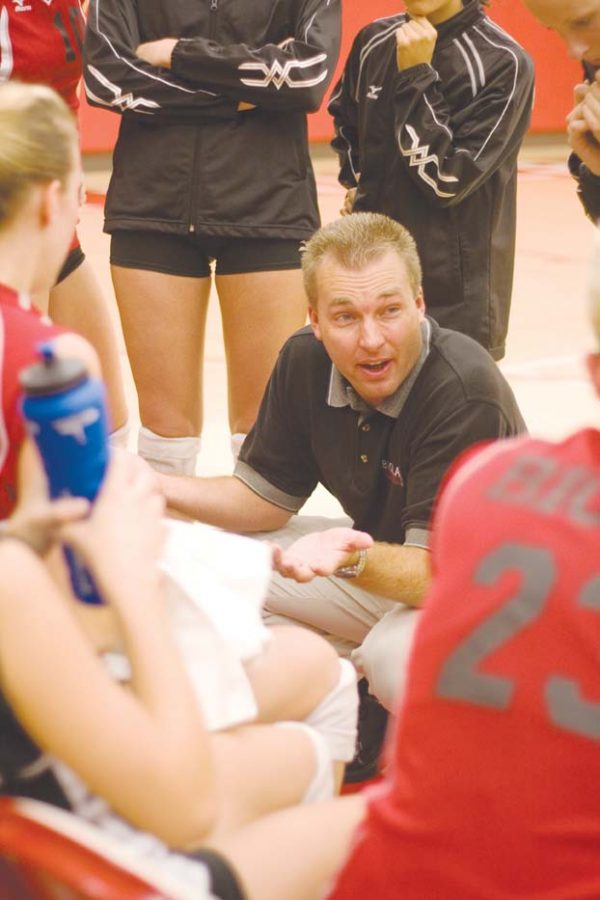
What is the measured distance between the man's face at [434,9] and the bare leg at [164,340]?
0.91 m

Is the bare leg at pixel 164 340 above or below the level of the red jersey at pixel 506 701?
below

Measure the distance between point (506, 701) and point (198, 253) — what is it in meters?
2.54

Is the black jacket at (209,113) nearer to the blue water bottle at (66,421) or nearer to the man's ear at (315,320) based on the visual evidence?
the man's ear at (315,320)

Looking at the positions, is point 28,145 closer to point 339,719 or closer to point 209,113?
point 339,719

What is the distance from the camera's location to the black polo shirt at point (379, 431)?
2.78m

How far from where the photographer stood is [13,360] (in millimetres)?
1785

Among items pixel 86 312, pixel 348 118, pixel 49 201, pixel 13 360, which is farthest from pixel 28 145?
pixel 348 118

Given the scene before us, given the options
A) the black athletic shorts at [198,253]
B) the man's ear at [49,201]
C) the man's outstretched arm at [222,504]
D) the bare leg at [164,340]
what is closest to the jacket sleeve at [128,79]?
the black athletic shorts at [198,253]

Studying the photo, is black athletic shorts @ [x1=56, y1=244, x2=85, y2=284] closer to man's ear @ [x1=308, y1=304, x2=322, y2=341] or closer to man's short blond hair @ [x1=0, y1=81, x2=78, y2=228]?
man's ear @ [x1=308, y1=304, x2=322, y2=341]

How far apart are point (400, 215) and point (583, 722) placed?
2.44 m

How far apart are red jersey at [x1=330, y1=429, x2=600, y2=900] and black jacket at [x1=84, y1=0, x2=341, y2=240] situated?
235 cm

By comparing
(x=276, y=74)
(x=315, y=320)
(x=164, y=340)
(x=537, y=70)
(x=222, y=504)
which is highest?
(x=276, y=74)

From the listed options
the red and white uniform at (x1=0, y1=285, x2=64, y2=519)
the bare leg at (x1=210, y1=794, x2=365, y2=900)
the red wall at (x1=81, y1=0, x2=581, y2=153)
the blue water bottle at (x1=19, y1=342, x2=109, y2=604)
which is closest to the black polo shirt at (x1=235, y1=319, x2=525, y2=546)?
the red and white uniform at (x1=0, y1=285, x2=64, y2=519)

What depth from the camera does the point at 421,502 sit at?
2762mm
